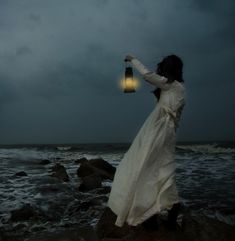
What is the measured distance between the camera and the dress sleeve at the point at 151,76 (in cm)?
492

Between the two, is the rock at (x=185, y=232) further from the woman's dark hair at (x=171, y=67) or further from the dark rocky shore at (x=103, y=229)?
the woman's dark hair at (x=171, y=67)

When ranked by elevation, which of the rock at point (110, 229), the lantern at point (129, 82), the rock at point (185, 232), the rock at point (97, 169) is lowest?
the rock at point (97, 169)

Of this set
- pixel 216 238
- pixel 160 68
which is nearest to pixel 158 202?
pixel 216 238

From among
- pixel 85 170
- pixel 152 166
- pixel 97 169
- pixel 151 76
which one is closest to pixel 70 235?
pixel 152 166

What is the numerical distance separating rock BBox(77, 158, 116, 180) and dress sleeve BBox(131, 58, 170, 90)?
44.1 feet

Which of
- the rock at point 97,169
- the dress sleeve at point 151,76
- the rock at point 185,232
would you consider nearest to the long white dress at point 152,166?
the dress sleeve at point 151,76

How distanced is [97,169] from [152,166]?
14195mm

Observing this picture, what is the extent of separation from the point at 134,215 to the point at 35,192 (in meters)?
9.24

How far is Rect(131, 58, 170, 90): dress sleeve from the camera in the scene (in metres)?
4.92

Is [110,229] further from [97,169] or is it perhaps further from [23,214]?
[97,169]

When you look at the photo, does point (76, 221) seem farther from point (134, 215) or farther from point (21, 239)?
point (134, 215)

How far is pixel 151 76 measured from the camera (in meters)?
4.93

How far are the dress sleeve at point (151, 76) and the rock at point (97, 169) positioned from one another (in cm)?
1344

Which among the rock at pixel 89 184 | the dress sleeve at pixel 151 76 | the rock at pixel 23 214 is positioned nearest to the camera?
the dress sleeve at pixel 151 76
